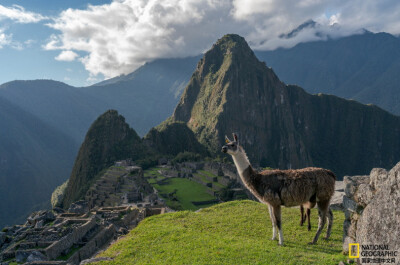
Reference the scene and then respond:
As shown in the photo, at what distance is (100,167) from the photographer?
3140 inches

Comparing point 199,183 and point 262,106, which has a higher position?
point 262,106

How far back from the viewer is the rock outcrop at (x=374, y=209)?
14.3ft

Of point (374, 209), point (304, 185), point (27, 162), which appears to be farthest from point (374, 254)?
point (27, 162)

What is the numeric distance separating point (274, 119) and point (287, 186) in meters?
158

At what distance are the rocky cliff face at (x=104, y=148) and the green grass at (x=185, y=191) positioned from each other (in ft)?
110

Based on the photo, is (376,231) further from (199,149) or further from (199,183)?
(199,149)

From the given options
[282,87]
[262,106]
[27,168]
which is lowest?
[27,168]

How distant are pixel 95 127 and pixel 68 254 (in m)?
86.1

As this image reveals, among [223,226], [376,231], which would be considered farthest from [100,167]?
[376,231]

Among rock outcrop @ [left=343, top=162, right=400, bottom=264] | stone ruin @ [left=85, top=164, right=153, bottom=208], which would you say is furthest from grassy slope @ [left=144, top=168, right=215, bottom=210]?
rock outcrop @ [left=343, top=162, right=400, bottom=264]

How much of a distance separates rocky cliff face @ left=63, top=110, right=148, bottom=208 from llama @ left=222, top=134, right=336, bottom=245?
7547cm

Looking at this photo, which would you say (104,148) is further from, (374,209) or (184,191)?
(374,209)

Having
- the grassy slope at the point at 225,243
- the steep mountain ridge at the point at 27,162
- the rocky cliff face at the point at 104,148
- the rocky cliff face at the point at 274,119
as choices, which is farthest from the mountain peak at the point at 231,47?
the grassy slope at the point at 225,243

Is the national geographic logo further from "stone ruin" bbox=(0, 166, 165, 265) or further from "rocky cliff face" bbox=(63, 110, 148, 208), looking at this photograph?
"rocky cliff face" bbox=(63, 110, 148, 208)
